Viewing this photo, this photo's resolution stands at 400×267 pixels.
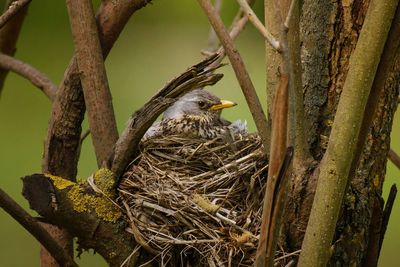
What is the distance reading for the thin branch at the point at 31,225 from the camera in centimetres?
223

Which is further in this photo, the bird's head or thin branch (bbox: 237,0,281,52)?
the bird's head

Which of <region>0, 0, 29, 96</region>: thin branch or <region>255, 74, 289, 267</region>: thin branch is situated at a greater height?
<region>0, 0, 29, 96</region>: thin branch

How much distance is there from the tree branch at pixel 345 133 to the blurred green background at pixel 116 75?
6.78 ft

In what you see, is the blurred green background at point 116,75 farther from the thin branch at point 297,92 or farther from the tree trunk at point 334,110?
the thin branch at point 297,92

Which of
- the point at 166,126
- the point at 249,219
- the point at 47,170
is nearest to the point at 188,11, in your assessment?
the point at 166,126

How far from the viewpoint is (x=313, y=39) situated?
2.29 m

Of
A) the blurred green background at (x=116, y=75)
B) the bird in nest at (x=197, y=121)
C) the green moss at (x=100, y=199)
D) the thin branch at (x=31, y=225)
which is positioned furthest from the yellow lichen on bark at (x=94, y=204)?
the blurred green background at (x=116, y=75)

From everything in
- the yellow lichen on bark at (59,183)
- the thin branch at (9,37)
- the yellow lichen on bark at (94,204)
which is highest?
the thin branch at (9,37)

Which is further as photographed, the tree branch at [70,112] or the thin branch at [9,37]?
the thin branch at [9,37]

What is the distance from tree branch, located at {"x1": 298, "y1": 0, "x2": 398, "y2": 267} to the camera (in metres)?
1.86

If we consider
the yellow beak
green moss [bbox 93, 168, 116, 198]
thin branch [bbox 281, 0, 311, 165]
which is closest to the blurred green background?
the yellow beak

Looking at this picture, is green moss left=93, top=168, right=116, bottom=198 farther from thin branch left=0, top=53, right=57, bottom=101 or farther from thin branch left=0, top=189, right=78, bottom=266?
thin branch left=0, top=53, right=57, bottom=101

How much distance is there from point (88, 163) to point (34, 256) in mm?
507

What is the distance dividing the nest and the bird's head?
646 mm
